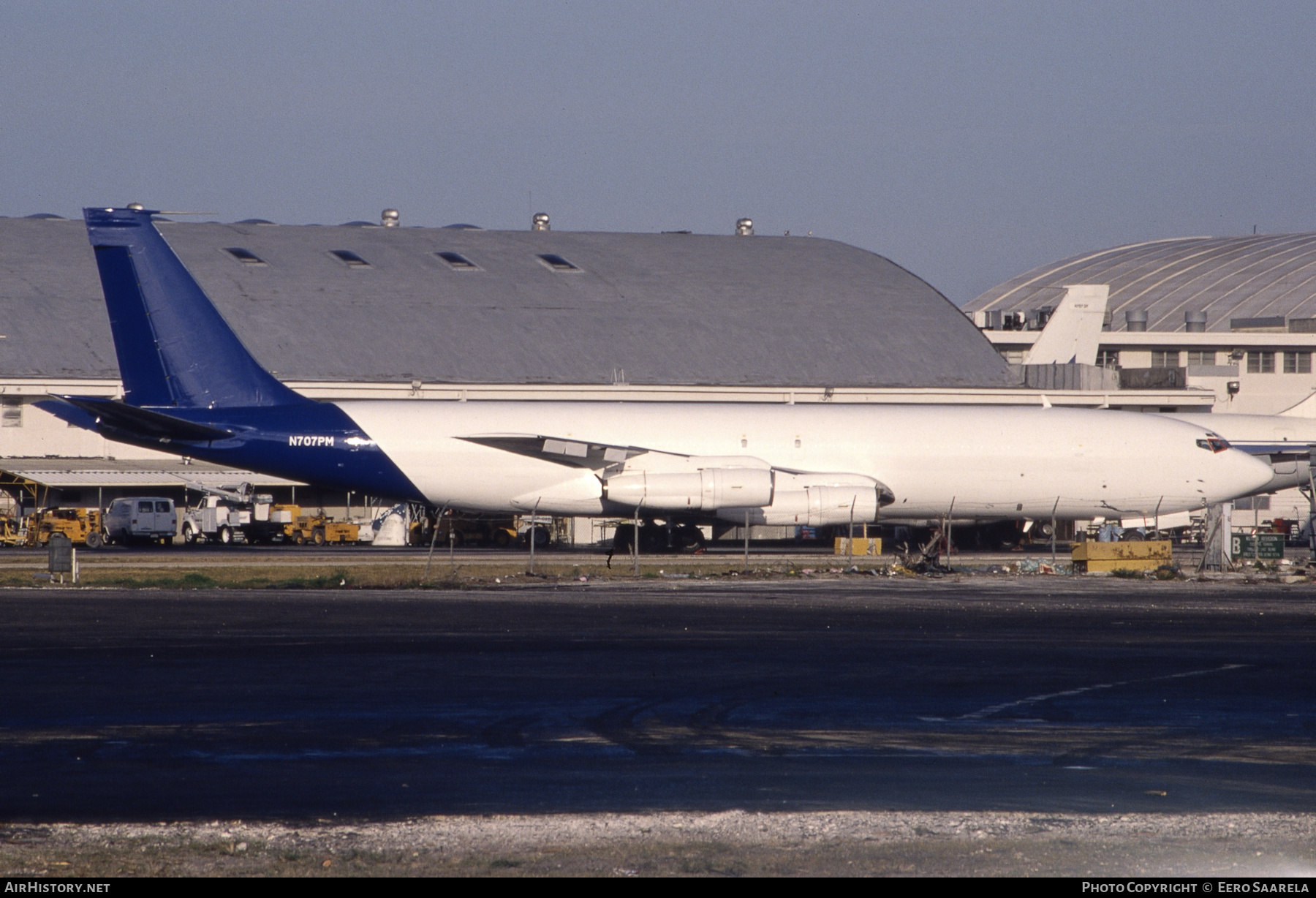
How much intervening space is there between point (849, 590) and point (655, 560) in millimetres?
11172

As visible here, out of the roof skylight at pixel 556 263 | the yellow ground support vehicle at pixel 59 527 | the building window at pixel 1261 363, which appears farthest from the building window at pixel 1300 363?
the yellow ground support vehicle at pixel 59 527

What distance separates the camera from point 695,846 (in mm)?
8969

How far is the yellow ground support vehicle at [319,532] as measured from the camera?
57.7 m

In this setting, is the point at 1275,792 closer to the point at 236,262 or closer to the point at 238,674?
the point at 238,674

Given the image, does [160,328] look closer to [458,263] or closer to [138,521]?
[138,521]

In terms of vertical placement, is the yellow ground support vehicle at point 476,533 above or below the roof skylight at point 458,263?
below

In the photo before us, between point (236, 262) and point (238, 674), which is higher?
point (236, 262)

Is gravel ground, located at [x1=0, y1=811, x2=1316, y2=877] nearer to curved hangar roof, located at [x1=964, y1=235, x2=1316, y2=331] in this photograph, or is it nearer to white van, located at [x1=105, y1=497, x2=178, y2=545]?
white van, located at [x1=105, y1=497, x2=178, y2=545]

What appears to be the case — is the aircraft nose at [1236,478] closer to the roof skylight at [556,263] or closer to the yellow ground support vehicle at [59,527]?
the roof skylight at [556,263]

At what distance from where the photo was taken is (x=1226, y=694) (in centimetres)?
1603

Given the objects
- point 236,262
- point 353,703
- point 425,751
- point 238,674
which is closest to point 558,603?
point 238,674

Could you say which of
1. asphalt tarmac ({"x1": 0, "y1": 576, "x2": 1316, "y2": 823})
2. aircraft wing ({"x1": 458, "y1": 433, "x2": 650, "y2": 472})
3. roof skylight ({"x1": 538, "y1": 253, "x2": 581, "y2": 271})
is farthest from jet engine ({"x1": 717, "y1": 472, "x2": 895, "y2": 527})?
roof skylight ({"x1": 538, "y1": 253, "x2": 581, "y2": 271})

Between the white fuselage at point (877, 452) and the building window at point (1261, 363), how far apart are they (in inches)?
1838
